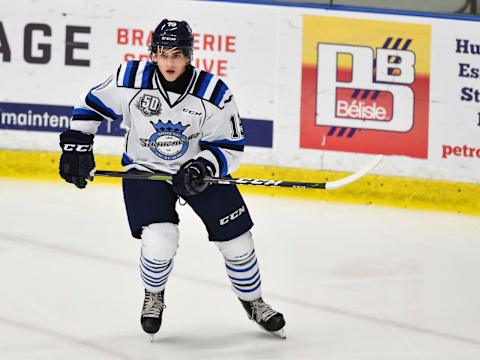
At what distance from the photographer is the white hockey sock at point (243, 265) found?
131 inches

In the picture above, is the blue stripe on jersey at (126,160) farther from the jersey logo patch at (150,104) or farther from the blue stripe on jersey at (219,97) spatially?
the blue stripe on jersey at (219,97)

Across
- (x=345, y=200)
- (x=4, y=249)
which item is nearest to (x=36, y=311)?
(x=4, y=249)

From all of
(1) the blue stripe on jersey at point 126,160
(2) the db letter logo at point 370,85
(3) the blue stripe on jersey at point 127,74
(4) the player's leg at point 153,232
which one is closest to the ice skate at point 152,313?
(4) the player's leg at point 153,232

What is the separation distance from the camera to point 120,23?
579cm

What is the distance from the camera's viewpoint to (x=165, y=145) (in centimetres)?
328

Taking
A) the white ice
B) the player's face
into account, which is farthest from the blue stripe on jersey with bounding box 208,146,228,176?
the white ice

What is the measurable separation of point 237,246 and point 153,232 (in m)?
0.27

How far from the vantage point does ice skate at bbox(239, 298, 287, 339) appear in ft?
11.1

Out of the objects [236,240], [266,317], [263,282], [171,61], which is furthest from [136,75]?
[263,282]

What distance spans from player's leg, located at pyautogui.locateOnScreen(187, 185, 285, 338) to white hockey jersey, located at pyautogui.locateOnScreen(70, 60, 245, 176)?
0.28 feet

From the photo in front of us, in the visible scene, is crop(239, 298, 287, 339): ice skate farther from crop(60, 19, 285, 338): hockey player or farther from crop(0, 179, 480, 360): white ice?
crop(60, 19, 285, 338): hockey player

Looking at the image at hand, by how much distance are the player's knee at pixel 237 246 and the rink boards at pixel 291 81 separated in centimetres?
238

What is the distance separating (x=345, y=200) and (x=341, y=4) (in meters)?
1.02

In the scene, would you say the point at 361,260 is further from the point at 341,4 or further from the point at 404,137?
the point at 341,4
